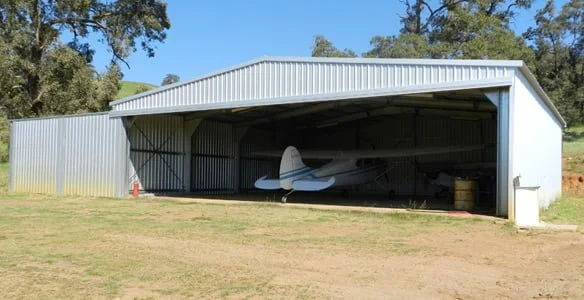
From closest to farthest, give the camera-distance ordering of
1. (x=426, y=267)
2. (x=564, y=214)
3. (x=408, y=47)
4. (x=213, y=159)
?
(x=426, y=267) → (x=564, y=214) → (x=213, y=159) → (x=408, y=47)

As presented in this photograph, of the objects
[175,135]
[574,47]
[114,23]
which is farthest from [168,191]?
[574,47]

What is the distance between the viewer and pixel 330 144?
113 feet

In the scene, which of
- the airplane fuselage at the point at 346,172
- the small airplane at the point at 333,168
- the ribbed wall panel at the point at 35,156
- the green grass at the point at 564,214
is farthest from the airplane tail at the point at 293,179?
the ribbed wall panel at the point at 35,156

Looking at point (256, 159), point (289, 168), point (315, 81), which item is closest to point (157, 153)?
point (289, 168)

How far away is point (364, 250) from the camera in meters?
9.71

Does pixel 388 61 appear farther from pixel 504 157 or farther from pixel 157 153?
pixel 157 153

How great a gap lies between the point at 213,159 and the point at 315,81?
37.8 feet

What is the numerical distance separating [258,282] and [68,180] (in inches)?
766

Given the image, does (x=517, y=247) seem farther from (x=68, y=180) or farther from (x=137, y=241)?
(x=68, y=180)

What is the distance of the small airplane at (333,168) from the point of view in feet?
70.4

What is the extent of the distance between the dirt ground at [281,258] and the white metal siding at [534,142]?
299 centimetres

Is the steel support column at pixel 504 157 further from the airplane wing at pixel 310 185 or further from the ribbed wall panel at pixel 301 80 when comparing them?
the airplane wing at pixel 310 185

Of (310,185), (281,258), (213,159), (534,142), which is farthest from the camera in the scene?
(213,159)

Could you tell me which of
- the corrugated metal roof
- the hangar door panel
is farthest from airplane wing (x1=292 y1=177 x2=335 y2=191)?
the hangar door panel
